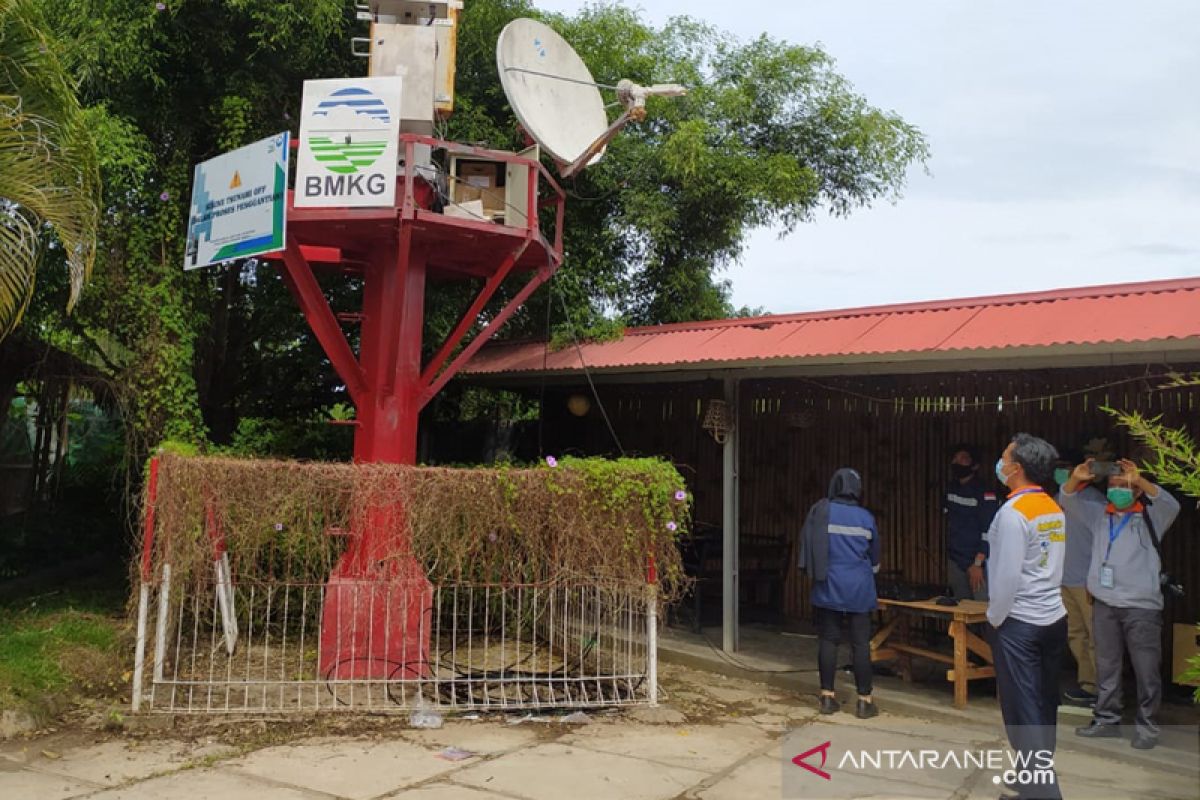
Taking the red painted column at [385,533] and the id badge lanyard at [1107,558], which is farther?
the red painted column at [385,533]

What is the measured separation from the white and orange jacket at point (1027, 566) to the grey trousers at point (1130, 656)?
6.17 feet

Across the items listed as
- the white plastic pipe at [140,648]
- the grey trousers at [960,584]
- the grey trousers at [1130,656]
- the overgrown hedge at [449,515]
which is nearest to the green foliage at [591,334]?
the overgrown hedge at [449,515]

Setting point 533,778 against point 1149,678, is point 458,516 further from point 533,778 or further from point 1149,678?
point 1149,678

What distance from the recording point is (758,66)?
14047mm

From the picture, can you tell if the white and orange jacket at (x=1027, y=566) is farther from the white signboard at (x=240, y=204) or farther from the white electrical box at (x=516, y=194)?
the white signboard at (x=240, y=204)

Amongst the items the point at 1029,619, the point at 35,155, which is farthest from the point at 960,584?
the point at 35,155

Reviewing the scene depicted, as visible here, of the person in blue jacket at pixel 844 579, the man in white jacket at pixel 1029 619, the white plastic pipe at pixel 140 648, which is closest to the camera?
the man in white jacket at pixel 1029 619

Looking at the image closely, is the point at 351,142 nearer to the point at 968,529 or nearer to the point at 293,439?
the point at 293,439

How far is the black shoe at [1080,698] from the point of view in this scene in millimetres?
7066

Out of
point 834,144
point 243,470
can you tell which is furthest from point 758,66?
point 243,470

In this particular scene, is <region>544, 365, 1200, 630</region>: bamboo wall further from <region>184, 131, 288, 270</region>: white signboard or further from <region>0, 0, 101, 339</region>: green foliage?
<region>0, 0, 101, 339</region>: green foliage

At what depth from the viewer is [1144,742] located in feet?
19.8

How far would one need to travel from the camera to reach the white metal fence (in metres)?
6.71

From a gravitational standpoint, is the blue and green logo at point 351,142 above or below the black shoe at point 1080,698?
above
